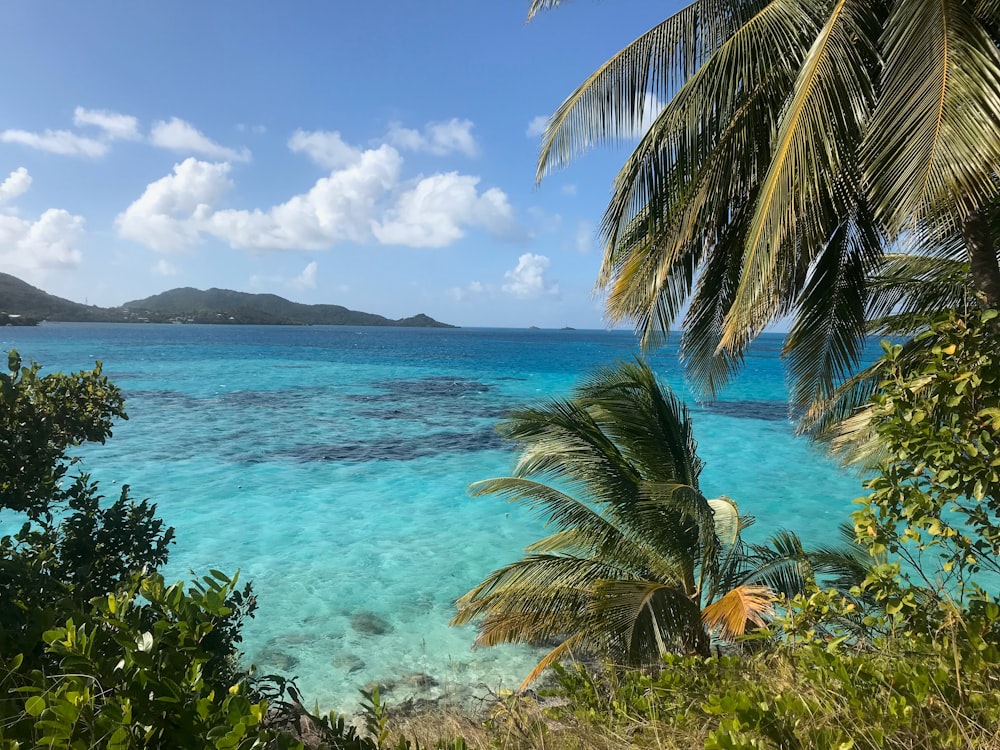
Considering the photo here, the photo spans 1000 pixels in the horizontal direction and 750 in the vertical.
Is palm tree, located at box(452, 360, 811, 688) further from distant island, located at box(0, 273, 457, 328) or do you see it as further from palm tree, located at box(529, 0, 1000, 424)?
distant island, located at box(0, 273, 457, 328)

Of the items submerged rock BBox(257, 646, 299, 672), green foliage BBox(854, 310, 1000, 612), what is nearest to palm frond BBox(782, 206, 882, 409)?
green foliage BBox(854, 310, 1000, 612)

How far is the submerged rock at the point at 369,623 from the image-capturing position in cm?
874

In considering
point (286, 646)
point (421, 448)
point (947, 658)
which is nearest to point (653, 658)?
point (947, 658)

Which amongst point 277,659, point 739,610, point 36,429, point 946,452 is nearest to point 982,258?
point 946,452

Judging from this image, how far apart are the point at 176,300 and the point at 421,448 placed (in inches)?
8313

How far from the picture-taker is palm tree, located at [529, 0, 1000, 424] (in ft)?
10.1

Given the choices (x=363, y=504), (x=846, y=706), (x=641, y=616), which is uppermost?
(x=846, y=706)

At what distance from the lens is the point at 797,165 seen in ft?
11.1

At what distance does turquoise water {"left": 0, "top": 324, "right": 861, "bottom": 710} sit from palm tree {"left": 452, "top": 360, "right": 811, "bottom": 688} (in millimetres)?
1348

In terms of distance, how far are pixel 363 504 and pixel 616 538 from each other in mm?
10011

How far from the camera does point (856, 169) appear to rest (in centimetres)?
411

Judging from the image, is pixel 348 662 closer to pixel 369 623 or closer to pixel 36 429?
pixel 369 623

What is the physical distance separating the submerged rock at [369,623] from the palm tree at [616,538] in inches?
132

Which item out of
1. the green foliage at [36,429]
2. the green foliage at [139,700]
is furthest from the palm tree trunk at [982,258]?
the green foliage at [36,429]
